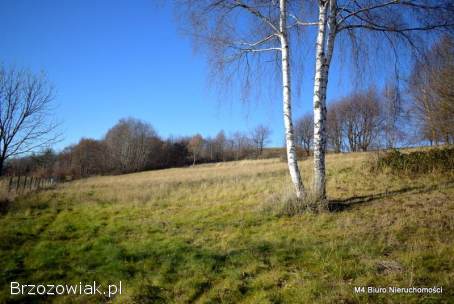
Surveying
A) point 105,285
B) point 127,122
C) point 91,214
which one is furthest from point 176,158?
point 105,285

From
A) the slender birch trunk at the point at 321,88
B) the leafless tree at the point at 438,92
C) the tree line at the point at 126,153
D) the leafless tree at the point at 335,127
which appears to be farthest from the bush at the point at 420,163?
the tree line at the point at 126,153

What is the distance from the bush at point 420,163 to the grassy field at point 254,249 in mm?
991

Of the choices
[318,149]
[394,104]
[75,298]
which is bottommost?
[75,298]

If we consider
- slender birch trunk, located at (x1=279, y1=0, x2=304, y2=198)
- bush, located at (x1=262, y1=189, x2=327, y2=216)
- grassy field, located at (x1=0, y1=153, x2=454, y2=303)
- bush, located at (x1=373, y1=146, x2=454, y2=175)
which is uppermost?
slender birch trunk, located at (x1=279, y1=0, x2=304, y2=198)

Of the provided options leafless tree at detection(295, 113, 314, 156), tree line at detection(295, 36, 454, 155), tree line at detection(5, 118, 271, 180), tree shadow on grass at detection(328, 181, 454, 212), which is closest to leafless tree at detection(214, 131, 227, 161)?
tree line at detection(5, 118, 271, 180)

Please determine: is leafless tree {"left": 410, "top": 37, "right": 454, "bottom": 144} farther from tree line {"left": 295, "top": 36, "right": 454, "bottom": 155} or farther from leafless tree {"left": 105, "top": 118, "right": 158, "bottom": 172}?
leafless tree {"left": 105, "top": 118, "right": 158, "bottom": 172}

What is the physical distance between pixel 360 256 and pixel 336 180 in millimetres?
6335

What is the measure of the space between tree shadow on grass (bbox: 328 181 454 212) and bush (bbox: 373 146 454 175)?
1805mm

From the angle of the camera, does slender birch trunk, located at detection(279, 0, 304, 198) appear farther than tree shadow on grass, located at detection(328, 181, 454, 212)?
Yes

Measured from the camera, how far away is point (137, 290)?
393cm

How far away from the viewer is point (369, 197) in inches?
297

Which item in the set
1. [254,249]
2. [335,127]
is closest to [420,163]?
[254,249]

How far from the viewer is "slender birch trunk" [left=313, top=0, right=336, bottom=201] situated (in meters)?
7.11

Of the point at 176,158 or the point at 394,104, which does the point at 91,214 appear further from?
the point at 176,158
